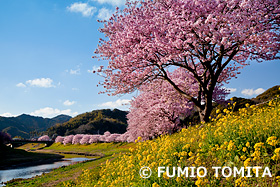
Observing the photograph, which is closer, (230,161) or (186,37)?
(230,161)

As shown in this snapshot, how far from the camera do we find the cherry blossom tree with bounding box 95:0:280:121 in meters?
11.1

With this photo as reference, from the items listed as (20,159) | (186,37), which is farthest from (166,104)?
(20,159)

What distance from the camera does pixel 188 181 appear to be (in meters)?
5.05

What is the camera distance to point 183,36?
11.9 meters

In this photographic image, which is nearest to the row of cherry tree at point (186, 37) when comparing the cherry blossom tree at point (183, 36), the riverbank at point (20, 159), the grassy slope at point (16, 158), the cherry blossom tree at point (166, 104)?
the cherry blossom tree at point (183, 36)

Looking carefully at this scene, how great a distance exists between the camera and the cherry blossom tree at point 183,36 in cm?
1113

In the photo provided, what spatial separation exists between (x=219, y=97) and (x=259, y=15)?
1527cm

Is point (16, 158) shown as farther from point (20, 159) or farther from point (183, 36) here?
point (183, 36)

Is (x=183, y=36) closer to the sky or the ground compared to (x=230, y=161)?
closer to the sky

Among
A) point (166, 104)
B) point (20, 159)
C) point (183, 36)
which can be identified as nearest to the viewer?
→ point (183, 36)

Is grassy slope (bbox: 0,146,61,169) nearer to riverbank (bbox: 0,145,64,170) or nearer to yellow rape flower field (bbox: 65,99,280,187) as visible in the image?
riverbank (bbox: 0,145,64,170)

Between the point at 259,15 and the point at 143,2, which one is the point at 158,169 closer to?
the point at 259,15

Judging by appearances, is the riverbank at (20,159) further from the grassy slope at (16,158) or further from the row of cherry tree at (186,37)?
the row of cherry tree at (186,37)

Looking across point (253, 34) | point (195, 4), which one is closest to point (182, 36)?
point (195, 4)
